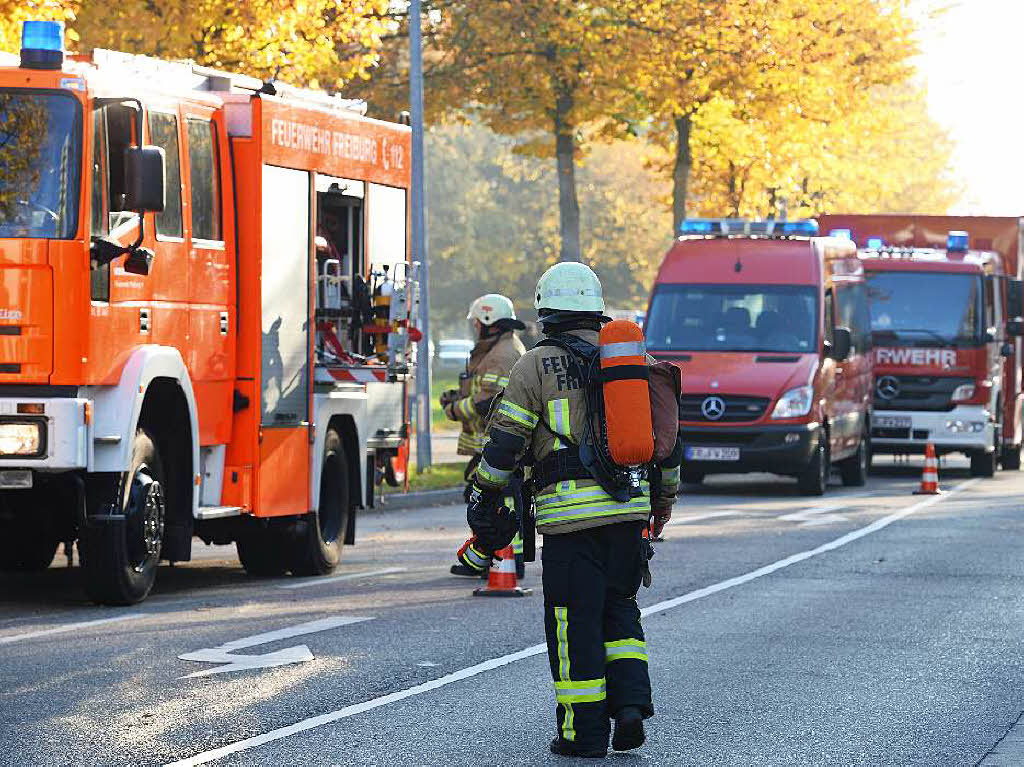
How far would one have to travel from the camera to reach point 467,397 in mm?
13273

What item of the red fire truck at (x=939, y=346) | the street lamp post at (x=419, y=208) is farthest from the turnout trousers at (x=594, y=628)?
the red fire truck at (x=939, y=346)

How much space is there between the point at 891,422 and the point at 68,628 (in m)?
17.0

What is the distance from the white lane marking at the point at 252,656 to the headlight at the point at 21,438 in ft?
5.26

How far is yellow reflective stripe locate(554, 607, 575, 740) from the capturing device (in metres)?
7.54

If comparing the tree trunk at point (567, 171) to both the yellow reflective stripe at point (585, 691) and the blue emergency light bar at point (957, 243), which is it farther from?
the yellow reflective stripe at point (585, 691)

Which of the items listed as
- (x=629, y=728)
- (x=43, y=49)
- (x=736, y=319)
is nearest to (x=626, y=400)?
(x=629, y=728)

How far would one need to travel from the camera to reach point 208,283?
1262 cm

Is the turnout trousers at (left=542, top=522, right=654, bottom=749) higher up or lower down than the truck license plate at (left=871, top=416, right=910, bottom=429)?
higher up

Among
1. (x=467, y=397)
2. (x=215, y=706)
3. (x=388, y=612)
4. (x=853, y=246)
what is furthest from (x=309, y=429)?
(x=853, y=246)

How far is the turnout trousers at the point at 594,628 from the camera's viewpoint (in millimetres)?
7516

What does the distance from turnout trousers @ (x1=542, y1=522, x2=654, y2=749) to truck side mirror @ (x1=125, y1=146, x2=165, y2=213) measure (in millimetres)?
4382

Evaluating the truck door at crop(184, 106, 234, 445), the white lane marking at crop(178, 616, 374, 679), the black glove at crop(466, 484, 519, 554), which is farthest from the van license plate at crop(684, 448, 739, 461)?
the black glove at crop(466, 484, 519, 554)

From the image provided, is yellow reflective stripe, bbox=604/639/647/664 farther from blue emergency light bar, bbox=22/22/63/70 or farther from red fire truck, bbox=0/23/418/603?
blue emergency light bar, bbox=22/22/63/70

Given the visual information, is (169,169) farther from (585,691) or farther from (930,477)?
(930,477)
